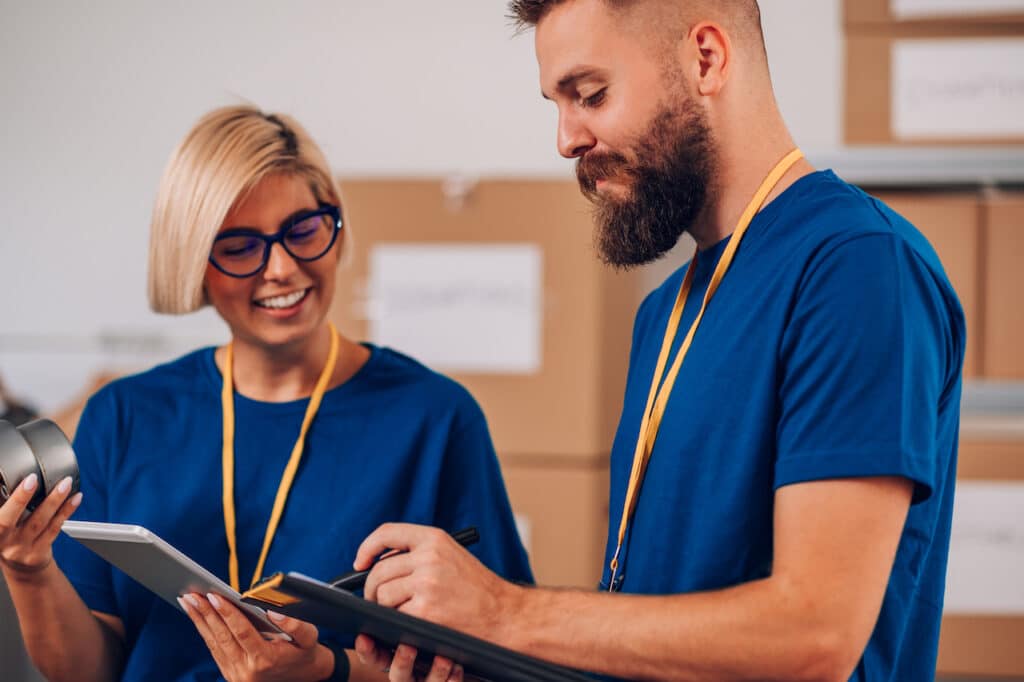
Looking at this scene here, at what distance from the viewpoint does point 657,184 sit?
92 centimetres

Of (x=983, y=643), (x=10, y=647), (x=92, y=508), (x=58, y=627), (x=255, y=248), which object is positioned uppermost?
(x=255, y=248)

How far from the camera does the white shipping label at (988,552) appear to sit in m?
1.72

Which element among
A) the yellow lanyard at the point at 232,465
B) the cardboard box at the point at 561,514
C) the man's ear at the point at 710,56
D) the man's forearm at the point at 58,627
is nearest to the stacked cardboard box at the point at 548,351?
the cardboard box at the point at 561,514

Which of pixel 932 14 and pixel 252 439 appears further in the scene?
pixel 932 14

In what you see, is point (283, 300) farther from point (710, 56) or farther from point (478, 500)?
point (710, 56)

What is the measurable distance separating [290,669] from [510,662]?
0.44 metres

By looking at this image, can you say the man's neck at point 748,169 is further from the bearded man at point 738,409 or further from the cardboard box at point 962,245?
the cardboard box at point 962,245

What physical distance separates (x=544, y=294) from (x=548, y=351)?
0.11m

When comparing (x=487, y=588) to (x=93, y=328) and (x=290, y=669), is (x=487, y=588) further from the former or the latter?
(x=93, y=328)

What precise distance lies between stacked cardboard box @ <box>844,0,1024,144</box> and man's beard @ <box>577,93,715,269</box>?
985 millimetres

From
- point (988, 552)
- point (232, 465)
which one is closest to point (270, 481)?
point (232, 465)

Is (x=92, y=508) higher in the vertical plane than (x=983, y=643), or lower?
higher

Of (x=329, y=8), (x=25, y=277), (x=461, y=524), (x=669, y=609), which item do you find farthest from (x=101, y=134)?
(x=669, y=609)

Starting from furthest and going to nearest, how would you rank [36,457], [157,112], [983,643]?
[157,112]
[983,643]
[36,457]
